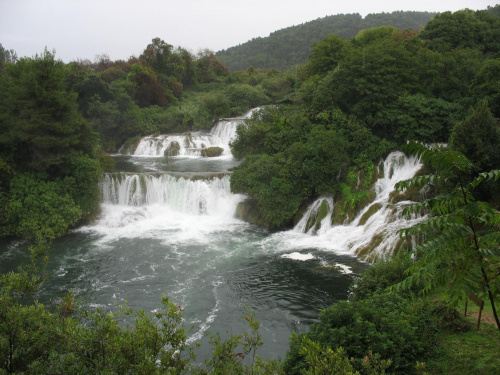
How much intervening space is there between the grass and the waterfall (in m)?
25.8

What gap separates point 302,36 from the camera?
83375 millimetres

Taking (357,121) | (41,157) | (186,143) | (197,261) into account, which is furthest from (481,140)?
(186,143)

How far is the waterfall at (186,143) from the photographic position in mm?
33134

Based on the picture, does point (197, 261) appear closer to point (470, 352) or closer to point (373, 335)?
point (373, 335)

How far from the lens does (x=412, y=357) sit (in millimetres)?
7199

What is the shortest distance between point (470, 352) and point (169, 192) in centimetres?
1832

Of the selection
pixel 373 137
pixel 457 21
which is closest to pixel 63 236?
pixel 373 137

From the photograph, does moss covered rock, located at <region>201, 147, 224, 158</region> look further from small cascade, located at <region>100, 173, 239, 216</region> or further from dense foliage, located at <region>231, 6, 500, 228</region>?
small cascade, located at <region>100, 173, 239, 216</region>

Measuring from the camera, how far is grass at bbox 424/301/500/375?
686 cm

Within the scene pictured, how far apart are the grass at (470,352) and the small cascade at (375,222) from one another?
21.0 ft

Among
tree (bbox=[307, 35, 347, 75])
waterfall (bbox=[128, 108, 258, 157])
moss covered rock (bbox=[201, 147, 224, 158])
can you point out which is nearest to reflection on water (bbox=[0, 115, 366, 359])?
moss covered rock (bbox=[201, 147, 224, 158])

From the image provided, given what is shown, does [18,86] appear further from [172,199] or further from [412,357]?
[412,357]

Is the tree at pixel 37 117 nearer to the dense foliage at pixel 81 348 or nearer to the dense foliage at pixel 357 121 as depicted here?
the dense foliage at pixel 357 121

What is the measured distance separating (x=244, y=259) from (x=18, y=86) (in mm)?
13301
